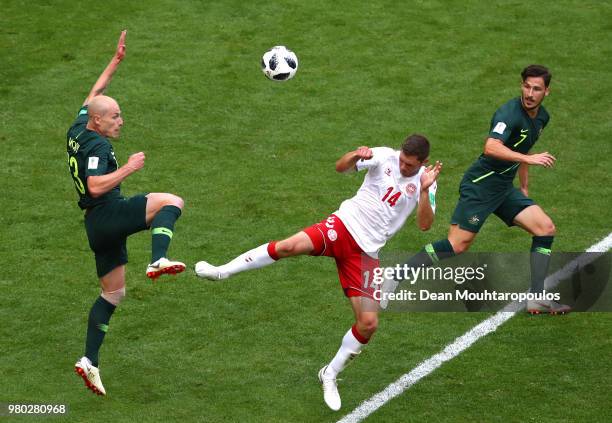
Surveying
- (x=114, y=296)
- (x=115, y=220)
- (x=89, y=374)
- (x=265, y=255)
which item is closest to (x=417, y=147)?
(x=265, y=255)

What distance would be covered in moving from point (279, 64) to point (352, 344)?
14.8 feet

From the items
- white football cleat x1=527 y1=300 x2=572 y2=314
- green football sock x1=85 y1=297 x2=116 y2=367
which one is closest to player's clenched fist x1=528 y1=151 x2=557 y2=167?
white football cleat x1=527 y1=300 x2=572 y2=314

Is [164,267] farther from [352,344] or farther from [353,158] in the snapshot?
[353,158]

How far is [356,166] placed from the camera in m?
10.7

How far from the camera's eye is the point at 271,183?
49.4 feet

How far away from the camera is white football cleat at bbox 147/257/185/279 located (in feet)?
32.1

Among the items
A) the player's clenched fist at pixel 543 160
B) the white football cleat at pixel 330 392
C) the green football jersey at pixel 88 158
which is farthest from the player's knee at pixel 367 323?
the green football jersey at pixel 88 158

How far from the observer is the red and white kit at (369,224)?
1069cm

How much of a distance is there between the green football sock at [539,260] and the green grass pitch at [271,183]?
395 mm

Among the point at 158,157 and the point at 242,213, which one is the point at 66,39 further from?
the point at 242,213

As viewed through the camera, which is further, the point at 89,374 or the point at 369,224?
the point at 369,224

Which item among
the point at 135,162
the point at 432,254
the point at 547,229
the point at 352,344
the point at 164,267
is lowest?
the point at 352,344

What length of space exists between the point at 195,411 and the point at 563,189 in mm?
6718

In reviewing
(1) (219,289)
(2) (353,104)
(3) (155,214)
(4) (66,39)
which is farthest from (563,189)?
(4) (66,39)
